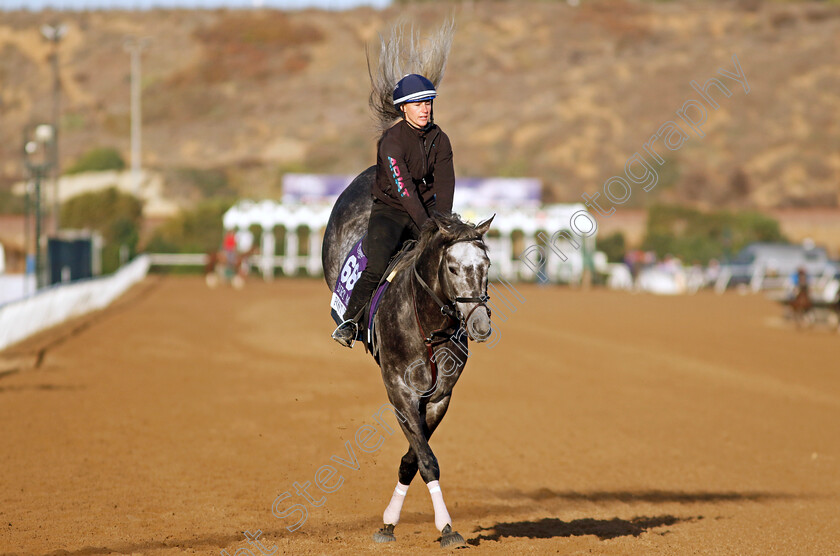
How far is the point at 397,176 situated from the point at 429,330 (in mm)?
1158

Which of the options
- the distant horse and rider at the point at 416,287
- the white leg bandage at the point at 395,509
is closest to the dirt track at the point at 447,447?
the white leg bandage at the point at 395,509

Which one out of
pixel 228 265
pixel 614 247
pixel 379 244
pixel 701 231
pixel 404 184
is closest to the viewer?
pixel 404 184

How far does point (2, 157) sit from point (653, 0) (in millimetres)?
78057

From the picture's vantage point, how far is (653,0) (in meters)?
116

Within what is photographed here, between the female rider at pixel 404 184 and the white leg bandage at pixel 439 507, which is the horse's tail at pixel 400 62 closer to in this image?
the female rider at pixel 404 184

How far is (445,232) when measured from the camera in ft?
19.3

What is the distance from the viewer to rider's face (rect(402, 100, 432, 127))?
674cm

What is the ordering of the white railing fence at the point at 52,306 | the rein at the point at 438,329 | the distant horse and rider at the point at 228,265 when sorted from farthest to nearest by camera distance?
the distant horse and rider at the point at 228,265
the white railing fence at the point at 52,306
the rein at the point at 438,329

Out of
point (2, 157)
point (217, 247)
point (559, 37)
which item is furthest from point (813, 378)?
point (559, 37)

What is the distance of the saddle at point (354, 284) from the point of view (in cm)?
685

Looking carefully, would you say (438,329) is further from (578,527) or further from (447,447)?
(447,447)

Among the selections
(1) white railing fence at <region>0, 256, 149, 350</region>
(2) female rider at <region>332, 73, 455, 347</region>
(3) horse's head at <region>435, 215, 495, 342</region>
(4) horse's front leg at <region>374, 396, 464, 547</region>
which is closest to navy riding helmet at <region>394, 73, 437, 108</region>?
(2) female rider at <region>332, 73, 455, 347</region>

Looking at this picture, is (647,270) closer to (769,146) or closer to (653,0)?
(769,146)

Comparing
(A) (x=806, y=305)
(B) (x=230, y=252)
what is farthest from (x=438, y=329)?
(B) (x=230, y=252)
